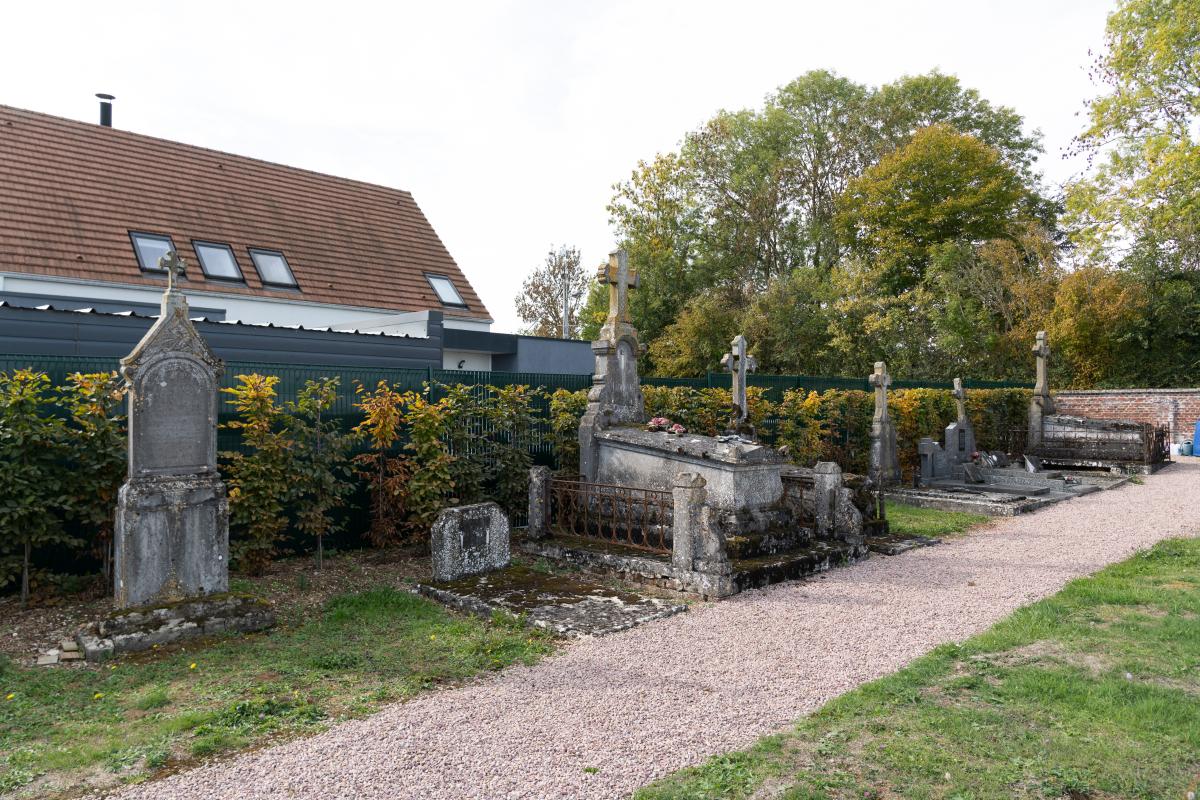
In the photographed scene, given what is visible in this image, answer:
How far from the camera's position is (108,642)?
5.43 meters

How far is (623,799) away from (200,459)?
4583 mm

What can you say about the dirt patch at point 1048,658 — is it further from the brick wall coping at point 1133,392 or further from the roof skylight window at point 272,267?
the brick wall coping at point 1133,392

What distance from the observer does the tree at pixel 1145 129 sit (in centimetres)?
2167

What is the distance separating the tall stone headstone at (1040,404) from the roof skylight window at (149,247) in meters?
21.4

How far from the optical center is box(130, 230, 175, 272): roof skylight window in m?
15.9

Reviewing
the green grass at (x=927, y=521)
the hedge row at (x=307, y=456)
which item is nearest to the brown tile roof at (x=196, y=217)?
the hedge row at (x=307, y=456)

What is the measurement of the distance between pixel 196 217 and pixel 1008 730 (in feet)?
61.8

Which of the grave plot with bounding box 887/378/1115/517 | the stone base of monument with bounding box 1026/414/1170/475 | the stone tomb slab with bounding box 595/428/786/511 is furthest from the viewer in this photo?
the stone base of monument with bounding box 1026/414/1170/475

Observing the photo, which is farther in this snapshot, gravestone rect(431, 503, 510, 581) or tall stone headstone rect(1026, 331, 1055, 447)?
tall stone headstone rect(1026, 331, 1055, 447)

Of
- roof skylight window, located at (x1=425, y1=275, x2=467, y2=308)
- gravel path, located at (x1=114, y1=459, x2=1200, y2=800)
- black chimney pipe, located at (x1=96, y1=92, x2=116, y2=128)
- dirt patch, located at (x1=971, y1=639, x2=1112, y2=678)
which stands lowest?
gravel path, located at (x1=114, y1=459, x2=1200, y2=800)

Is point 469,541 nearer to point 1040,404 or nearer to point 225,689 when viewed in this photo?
point 225,689

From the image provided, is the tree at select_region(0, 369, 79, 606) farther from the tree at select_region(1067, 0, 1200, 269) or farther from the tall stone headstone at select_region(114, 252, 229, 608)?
the tree at select_region(1067, 0, 1200, 269)

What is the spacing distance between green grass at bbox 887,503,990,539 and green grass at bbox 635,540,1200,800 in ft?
15.1

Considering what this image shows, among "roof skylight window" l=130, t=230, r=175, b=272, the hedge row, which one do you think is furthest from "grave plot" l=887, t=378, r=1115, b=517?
"roof skylight window" l=130, t=230, r=175, b=272
